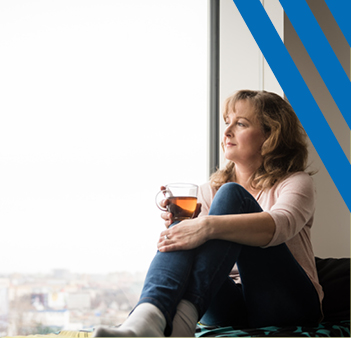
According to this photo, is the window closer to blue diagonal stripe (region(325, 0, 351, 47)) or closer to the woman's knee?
the woman's knee

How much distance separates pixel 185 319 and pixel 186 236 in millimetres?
222

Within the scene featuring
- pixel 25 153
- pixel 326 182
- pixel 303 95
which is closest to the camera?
pixel 303 95

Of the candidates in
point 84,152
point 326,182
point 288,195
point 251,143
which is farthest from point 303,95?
point 326,182

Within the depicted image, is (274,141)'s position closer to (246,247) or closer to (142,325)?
(246,247)

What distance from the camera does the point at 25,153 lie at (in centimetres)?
204

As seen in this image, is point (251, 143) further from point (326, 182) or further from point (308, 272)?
point (326, 182)

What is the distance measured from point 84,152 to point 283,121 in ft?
3.28

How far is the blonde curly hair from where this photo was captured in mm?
1648

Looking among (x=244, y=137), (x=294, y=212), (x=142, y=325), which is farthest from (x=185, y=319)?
(x=244, y=137)

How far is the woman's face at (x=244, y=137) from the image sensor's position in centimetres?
171

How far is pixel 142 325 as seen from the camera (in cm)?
96

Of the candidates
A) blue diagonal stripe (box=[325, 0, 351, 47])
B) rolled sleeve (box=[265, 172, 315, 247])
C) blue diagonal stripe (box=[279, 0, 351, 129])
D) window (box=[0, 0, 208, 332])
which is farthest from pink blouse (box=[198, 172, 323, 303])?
window (box=[0, 0, 208, 332])

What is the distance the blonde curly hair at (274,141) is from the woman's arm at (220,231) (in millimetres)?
395

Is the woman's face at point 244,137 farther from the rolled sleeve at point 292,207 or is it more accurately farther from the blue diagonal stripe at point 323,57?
the blue diagonal stripe at point 323,57
